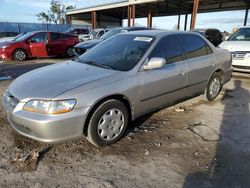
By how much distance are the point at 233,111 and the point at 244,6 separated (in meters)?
26.3

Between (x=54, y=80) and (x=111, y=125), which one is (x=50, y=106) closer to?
(x=54, y=80)

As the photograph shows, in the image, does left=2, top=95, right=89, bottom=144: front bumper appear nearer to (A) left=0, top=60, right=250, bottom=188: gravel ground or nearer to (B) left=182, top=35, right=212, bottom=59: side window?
(A) left=0, top=60, right=250, bottom=188: gravel ground

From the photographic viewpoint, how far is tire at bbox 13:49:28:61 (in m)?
11.6

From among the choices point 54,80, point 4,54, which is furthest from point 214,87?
point 4,54

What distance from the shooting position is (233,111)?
4.91 m

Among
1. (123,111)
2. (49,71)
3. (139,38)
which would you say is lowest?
(123,111)

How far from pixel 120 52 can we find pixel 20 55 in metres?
9.24

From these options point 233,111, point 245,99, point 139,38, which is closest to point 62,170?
point 139,38

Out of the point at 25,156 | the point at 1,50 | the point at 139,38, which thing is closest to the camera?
the point at 25,156

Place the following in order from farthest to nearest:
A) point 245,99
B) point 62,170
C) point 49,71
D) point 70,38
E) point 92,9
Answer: point 92,9, point 70,38, point 245,99, point 49,71, point 62,170

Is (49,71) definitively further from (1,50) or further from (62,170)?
(1,50)

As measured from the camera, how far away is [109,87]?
10.7 feet

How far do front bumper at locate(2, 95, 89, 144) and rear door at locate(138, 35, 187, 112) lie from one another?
1126mm

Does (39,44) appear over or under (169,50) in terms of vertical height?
under
